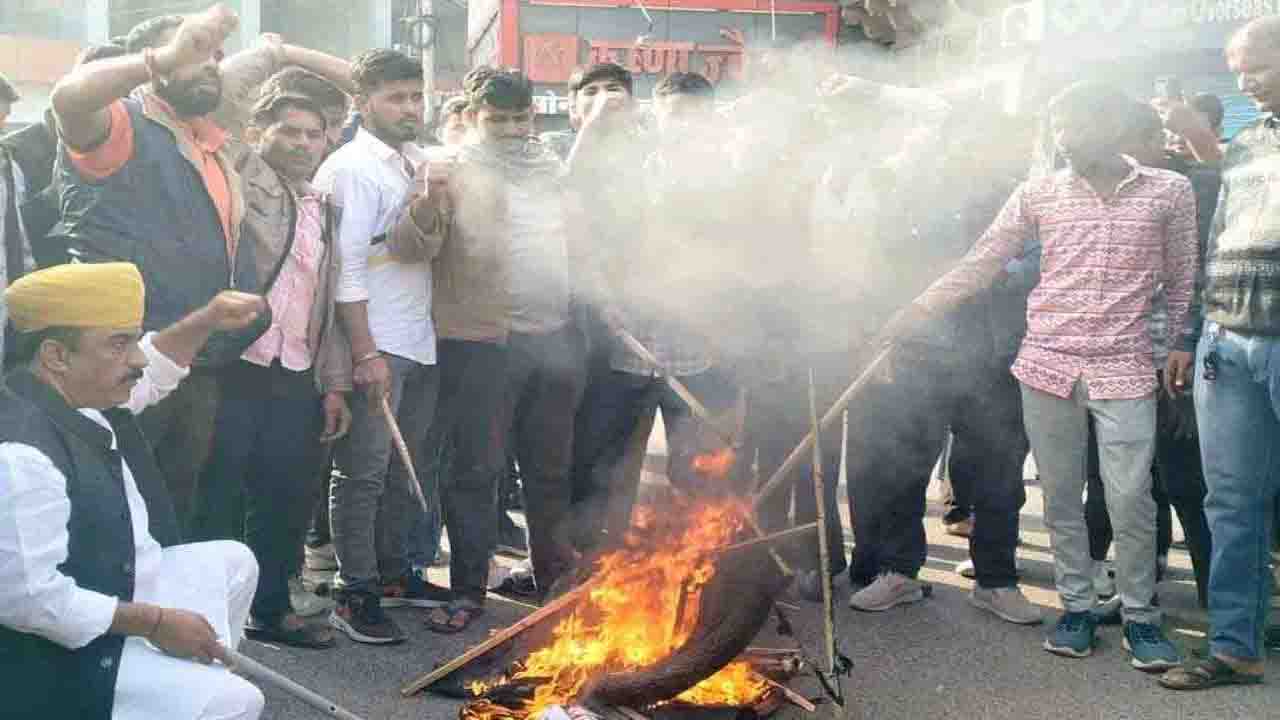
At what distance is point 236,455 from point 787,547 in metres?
2.17

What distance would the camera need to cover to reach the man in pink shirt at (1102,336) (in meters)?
5.26

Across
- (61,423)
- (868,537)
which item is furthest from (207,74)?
(868,537)

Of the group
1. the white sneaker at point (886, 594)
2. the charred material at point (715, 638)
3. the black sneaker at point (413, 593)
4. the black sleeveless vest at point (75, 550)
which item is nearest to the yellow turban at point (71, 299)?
the black sleeveless vest at point (75, 550)

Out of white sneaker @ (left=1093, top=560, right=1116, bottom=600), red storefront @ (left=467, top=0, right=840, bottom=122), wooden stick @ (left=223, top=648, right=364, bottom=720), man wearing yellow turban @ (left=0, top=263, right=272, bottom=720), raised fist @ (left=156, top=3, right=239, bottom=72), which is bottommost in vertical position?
white sneaker @ (left=1093, top=560, right=1116, bottom=600)

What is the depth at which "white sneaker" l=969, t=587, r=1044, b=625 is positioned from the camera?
19.1ft

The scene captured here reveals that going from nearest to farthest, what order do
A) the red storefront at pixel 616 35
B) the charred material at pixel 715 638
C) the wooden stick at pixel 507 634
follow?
the charred material at pixel 715 638 → the wooden stick at pixel 507 634 → the red storefront at pixel 616 35

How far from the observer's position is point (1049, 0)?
7.53 m

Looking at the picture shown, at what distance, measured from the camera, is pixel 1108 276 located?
17.3 ft

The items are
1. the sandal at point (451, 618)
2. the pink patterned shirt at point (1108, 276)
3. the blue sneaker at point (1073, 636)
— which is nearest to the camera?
the pink patterned shirt at point (1108, 276)

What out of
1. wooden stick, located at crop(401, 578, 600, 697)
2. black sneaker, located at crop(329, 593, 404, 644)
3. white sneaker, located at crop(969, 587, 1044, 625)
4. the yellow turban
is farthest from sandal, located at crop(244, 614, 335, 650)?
white sneaker, located at crop(969, 587, 1044, 625)

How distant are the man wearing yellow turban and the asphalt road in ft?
3.99

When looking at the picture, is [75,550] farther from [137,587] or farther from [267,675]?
[267,675]

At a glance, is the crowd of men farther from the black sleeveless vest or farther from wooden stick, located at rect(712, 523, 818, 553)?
wooden stick, located at rect(712, 523, 818, 553)

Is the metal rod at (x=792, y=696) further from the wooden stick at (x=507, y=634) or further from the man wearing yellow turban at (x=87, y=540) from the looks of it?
the man wearing yellow turban at (x=87, y=540)
